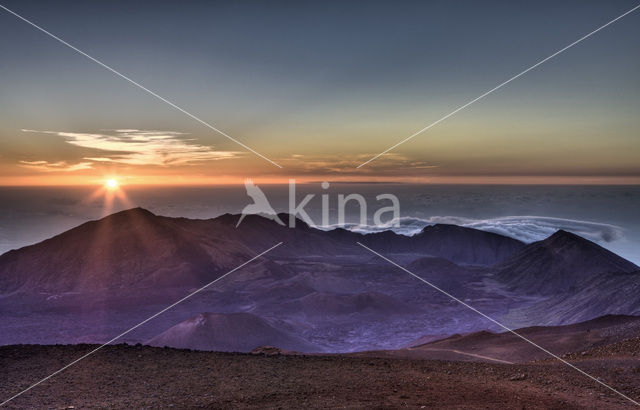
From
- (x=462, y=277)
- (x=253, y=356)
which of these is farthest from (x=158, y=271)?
(x=253, y=356)

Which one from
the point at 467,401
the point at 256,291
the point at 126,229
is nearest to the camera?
the point at 467,401

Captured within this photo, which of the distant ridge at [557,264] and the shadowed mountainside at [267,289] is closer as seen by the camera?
the shadowed mountainside at [267,289]

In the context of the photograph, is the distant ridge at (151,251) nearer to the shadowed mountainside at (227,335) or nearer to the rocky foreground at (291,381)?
the shadowed mountainside at (227,335)

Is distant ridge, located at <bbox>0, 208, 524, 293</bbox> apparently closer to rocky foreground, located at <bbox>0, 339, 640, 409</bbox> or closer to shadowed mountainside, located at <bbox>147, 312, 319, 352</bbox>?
shadowed mountainside, located at <bbox>147, 312, 319, 352</bbox>

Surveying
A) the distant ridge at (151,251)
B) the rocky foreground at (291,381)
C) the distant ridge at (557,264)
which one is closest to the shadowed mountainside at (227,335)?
the rocky foreground at (291,381)

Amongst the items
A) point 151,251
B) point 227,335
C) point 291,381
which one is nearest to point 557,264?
point 227,335

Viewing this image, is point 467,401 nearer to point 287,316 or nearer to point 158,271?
point 287,316

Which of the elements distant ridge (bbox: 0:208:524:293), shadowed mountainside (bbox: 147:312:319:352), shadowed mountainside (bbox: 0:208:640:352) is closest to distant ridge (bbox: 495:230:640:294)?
shadowed mountainside (bbox: 0:208:640:352)

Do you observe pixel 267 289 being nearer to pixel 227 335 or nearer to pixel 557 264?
pixel 227 335
